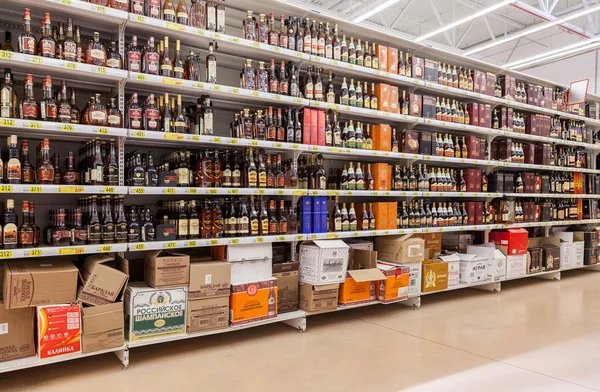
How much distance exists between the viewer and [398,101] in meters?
4.98

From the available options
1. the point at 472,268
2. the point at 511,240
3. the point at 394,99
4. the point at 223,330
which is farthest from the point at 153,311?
the point at 511,240

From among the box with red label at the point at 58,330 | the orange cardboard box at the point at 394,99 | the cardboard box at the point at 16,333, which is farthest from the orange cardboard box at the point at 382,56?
the cardboard box at the point at 16,333

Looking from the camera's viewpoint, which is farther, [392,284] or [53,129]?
[392,284]

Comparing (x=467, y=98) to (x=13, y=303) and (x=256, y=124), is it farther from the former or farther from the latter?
(x=13, y=303)

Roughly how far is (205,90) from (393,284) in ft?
8.29

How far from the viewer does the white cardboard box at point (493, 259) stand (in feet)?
18.1

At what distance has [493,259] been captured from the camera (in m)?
5.51

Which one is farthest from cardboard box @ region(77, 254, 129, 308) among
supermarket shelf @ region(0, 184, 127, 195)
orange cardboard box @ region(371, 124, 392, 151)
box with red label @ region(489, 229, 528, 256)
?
box with red label @ region(489, 229, 528, 256)

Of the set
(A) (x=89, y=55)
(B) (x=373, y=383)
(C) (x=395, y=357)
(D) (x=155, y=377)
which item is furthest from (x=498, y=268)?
(A) (x=89, y=55)

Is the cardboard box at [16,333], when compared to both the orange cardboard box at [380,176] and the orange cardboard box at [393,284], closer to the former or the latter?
the orange cardboard box at [393,284]

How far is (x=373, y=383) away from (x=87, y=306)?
1951mm

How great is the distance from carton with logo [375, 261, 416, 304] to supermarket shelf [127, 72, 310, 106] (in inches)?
70.4

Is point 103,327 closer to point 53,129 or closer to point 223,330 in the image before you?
point 223,330

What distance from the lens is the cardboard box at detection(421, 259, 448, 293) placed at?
484 centimetres
